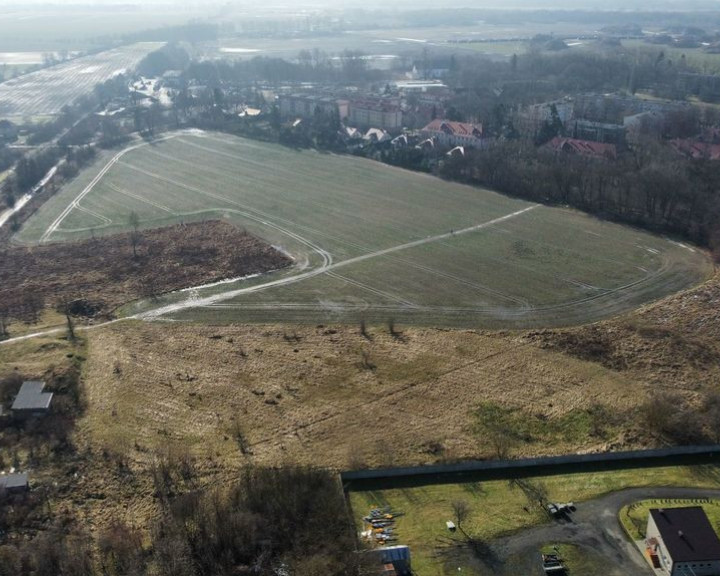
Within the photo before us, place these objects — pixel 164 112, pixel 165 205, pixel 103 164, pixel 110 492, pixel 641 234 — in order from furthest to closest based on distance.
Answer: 1. pixel 164 112
2. pixel 103 164
3. pixel 165 205
4. pixel 641 234
5. pixel 110 492

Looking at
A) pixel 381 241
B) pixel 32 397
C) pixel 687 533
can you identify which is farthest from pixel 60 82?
pixel 687 533

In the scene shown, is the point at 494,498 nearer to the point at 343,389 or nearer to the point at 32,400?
the point at 343,389

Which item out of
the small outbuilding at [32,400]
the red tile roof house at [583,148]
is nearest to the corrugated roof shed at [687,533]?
the small outbuilding at [32,400]

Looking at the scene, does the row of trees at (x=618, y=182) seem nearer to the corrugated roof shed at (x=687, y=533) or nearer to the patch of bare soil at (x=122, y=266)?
the patch of bare soil at (x=122, y=266)

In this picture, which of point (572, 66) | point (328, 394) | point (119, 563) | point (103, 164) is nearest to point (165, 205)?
point (103, 164)

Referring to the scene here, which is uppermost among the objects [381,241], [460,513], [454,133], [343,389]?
[454,133]

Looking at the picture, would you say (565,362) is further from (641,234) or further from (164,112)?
(164,112)
